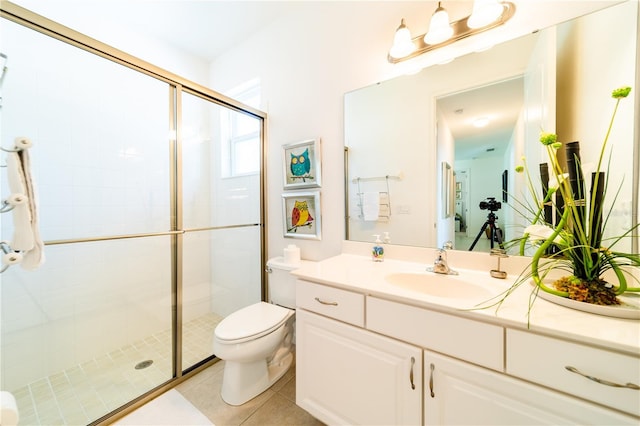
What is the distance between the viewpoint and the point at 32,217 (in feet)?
2.99

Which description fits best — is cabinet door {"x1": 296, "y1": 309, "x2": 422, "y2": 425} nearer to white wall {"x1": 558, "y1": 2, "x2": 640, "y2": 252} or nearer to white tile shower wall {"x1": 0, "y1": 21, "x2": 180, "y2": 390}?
white wall {"x1": 558, "y1": 2, "x2": 640, "y2": 252}

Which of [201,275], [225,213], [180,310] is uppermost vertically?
[225,213]

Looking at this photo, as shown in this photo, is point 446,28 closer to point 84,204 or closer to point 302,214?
point 302,214

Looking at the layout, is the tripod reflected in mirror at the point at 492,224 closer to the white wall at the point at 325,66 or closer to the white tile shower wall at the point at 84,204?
the white wall at the point at 325,66

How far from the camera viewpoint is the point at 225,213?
2.08m

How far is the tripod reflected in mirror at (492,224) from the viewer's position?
113 cm

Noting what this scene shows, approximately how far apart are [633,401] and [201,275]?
92.6 inches

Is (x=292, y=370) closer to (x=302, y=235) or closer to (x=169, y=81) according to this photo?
(x=302, y=235)

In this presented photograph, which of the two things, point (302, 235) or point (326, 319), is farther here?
point (302, 235)

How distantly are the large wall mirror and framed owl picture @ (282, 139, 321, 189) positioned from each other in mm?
256

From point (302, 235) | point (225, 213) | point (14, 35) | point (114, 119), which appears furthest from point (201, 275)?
point (14, 35)

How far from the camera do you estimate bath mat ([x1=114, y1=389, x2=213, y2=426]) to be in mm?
1219

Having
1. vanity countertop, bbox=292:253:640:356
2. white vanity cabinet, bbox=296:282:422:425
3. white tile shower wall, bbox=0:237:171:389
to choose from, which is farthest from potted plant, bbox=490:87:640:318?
white tile shower wall, bbox=0:237:171:389

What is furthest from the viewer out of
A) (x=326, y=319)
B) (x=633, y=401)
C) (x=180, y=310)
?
(x=180, y=310)
